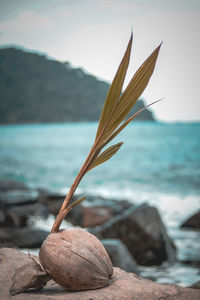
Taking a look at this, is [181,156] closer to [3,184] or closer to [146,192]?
[146,192]

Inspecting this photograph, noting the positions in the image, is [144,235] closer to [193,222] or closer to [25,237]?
[25,237]

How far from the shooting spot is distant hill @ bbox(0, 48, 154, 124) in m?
22.5

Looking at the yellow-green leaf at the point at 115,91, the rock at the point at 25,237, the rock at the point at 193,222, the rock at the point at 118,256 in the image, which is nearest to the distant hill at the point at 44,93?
the rock at the point at 193,222

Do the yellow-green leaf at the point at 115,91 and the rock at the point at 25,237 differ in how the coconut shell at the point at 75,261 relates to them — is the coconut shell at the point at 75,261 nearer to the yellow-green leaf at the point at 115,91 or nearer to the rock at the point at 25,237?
the yellow-green leaf at the point at 115,91

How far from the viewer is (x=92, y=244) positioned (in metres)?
1.75

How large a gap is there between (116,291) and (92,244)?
27 centimetres

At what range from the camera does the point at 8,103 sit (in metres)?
25.9

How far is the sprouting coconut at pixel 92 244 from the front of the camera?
5.37 ft

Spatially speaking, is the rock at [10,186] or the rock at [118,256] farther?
the rock at [10,186]

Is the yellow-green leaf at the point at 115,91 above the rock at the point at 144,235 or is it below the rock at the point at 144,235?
above

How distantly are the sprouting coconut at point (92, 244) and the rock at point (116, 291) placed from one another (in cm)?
7

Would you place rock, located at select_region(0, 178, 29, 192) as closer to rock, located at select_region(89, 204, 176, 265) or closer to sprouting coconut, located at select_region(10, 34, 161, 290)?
rock, located at select_region(89, 204, 176, 265)

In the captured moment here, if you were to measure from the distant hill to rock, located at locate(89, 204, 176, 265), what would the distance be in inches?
562

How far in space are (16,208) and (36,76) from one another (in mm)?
22325
